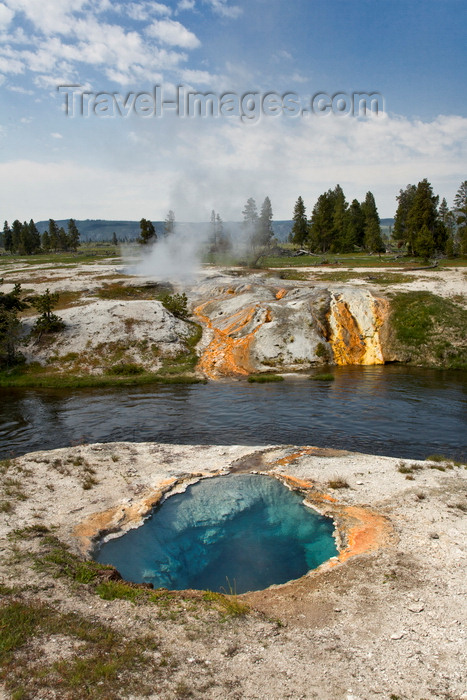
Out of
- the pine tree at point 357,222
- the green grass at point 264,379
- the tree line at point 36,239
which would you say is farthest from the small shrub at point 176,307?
the tree line at point 36,239

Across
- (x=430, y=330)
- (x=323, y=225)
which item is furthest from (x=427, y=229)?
(x=430, y=330)

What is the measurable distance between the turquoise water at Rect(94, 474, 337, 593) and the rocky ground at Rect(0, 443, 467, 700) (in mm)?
610

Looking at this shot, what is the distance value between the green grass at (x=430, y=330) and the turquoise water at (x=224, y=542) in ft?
81.5

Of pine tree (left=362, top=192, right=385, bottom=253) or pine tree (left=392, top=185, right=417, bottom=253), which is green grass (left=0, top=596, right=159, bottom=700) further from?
pine tree (left=392, top=185, right=417, bottom=253)

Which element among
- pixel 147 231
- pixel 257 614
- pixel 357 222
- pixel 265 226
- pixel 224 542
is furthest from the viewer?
pixel 357 222

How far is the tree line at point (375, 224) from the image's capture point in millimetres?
69375

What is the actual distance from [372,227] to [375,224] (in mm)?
894

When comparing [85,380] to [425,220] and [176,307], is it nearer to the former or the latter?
[176,307]

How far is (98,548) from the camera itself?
11.1 meters

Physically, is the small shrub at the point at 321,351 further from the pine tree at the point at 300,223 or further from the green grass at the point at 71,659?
the pine tree at the point at 300,223

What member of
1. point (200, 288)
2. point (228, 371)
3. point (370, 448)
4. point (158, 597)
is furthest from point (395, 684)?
point (200, 288)

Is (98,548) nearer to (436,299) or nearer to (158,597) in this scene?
(158,597)

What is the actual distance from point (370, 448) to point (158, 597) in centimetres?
1262

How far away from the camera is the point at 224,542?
11531 mm
